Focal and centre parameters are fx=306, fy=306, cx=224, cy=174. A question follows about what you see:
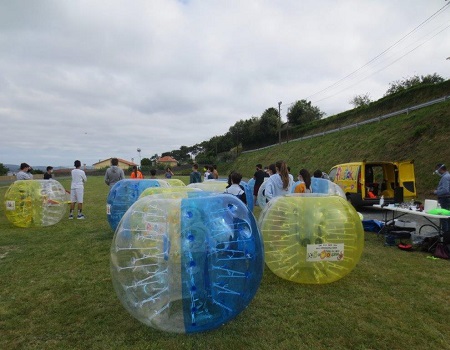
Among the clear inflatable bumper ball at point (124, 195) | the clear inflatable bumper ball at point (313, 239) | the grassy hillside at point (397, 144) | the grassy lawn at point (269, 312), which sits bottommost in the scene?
the grassy lawn at point (269, 312)

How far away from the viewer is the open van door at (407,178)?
1033 cm

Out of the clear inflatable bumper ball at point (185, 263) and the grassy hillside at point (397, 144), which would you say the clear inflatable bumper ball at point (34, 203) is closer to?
the clear inflatable bumper ball at point (185, 263)

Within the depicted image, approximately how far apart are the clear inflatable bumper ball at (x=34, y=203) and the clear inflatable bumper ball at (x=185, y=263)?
248 inches

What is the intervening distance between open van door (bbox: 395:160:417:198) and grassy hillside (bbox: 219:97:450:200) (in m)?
2.81

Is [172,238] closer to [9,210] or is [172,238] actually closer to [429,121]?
[9,210]

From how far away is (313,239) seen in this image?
150 inches

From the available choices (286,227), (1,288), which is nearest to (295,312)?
(286,227)

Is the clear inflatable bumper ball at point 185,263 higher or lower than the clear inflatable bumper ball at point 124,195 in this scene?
lower

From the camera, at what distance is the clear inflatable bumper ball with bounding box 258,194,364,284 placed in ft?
12.5

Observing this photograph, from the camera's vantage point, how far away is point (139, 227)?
276cm

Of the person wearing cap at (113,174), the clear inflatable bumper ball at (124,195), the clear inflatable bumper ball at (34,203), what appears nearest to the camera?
the clear inflatable bumper ball at (124,195)

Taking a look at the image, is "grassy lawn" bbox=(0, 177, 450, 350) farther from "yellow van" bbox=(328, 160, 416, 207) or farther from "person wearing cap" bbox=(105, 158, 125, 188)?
"yellow van" bbox=(328, 160, 416, 207)

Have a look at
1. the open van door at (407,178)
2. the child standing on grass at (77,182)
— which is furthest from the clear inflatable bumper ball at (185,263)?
the open van door at (407,178)

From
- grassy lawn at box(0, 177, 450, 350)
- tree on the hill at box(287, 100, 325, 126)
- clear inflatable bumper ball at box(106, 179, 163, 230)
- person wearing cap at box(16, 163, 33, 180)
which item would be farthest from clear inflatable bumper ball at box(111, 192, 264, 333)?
tree on the hill at box(287, 100, 325, 126)
